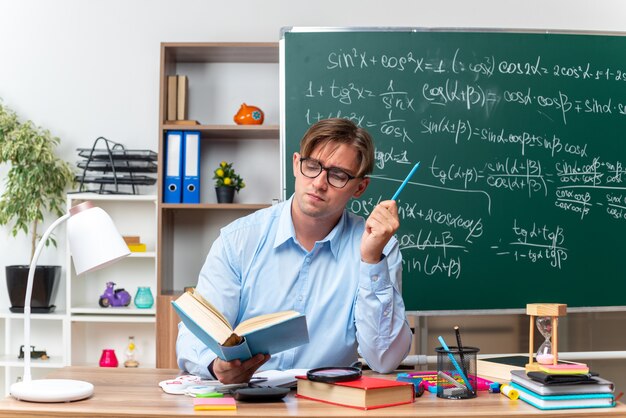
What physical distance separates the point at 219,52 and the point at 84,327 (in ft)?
5.12

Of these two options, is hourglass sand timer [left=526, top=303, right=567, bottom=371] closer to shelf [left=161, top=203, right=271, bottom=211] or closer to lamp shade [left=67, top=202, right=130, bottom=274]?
lamp shade [left=67, top=202, right=130, bottom=274]

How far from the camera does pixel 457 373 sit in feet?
5.51

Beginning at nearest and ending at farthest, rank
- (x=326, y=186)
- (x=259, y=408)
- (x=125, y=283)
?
1. (x=259, y=408)
2. (x=326, y=186)
3. (x=125, y=283)

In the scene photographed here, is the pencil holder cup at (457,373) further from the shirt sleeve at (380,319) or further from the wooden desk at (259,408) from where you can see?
the shirt sleeve at (380,319)

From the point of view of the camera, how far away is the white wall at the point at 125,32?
4.03m

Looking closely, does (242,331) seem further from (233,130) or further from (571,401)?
(233,130)

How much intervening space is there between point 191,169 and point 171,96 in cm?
38

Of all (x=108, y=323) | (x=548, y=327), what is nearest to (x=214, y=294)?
(x=548, y=327)

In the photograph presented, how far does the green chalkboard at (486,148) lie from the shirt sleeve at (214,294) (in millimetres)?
1056

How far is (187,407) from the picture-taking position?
1.51 metres

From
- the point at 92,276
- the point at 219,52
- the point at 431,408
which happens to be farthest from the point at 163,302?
the point at 431,408

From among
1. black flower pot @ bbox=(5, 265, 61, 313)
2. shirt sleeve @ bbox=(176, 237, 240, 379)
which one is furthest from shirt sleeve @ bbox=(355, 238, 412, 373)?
black flower pot @ bbox=(5, 265, 61, 313)

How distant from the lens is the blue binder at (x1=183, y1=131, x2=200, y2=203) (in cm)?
374

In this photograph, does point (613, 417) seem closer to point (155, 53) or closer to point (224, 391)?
point (224, 391)
